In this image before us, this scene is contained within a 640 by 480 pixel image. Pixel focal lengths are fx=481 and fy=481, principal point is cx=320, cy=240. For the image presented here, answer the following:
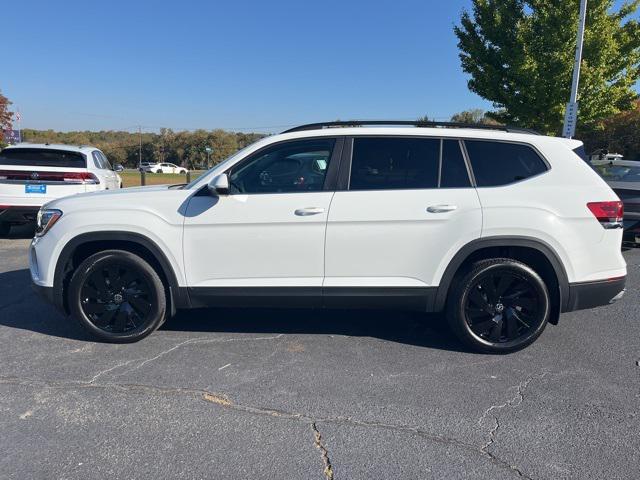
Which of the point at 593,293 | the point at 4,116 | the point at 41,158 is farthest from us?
the point at 4,116

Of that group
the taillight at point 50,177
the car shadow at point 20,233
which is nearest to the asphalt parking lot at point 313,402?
the taillight at point 50,177

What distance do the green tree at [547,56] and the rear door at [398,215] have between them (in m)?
12.0

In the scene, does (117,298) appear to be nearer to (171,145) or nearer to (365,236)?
(365,236)

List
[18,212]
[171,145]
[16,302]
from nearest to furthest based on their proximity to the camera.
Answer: [16,302]
[18,212]
[171,145]

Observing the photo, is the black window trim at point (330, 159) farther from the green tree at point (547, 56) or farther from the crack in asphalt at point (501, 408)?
the green tree at point (547, 56)

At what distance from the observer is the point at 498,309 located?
391 centimetres

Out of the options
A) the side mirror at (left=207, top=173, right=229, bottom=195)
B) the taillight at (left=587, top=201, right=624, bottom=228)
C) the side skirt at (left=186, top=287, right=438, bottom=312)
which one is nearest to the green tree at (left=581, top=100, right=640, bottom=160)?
the taillight at (left=587, top=201, right=624, bottom=228)

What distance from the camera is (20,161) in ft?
27.0

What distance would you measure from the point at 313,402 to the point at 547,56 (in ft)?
46.6

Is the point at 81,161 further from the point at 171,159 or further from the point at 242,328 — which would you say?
the point at 171,159

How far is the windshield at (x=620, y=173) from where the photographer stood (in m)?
7.88

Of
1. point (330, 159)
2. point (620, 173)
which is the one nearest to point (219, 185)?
point (330, 159)

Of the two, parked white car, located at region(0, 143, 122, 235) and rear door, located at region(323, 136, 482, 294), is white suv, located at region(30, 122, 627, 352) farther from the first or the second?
parked white car, located at region(0, 143, 122, 235)

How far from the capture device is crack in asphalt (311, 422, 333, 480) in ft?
8.06
